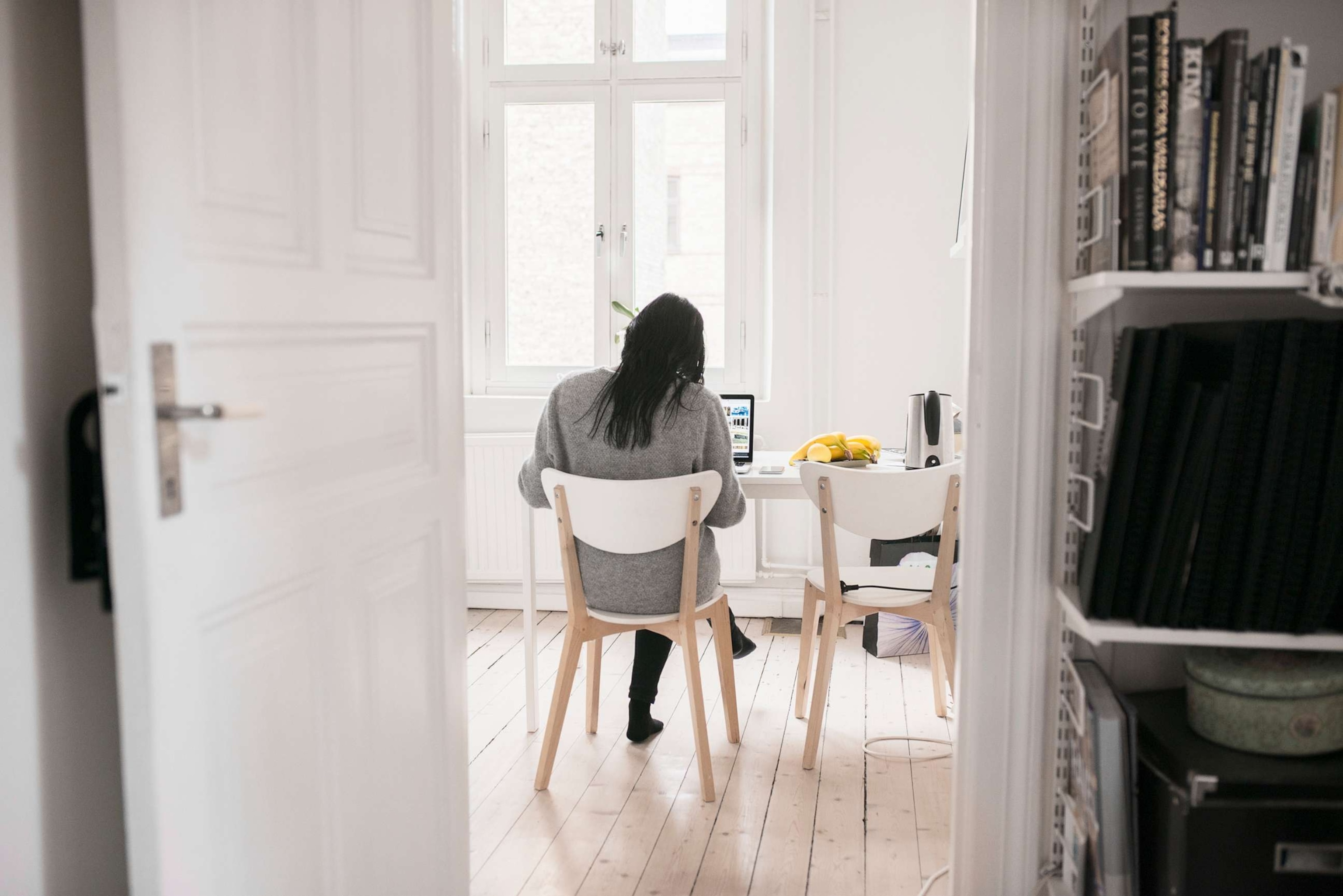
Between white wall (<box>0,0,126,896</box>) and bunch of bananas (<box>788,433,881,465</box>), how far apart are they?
2040 millimetres

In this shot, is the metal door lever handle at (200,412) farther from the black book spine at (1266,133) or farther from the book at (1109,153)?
the black book spine at (1266,133)

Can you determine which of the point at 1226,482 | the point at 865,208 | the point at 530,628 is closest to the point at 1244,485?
the point at 1226,482

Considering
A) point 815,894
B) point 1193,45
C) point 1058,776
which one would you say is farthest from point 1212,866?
point 1193,45

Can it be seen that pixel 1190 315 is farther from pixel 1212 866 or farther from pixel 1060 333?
pixel 1212 866

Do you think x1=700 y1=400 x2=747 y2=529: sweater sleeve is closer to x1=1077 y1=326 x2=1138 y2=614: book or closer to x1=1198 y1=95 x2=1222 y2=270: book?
x1=1077 y1=326 x2=1138 y2=614: book

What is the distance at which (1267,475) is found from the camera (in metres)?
1.30

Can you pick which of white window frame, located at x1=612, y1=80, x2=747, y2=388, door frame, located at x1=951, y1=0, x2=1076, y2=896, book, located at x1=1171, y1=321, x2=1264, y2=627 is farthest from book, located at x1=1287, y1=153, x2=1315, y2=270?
white window frame, located at x1=612, y1=80, x2=747, y2=388

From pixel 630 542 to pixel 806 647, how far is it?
0.75 metres

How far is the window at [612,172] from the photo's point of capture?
400cm

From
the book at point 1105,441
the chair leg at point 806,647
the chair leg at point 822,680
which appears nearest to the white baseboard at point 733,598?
the chair leg at point 806,647

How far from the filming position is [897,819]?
2342 mm

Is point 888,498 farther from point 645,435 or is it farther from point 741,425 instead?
point 741,425

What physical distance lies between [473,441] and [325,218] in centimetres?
268

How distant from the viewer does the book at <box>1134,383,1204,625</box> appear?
1.30m
